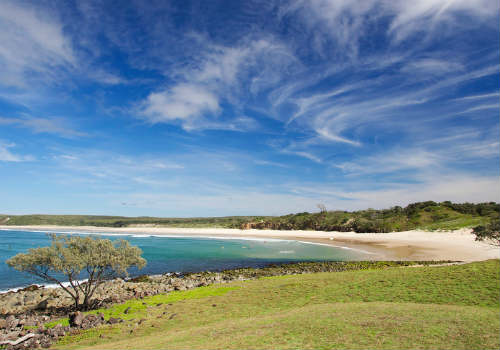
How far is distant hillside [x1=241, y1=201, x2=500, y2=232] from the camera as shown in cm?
7712

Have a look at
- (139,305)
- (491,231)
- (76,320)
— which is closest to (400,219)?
(491,231)

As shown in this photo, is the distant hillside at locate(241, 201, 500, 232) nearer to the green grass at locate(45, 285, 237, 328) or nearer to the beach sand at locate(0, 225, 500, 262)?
the beach sand at locate(0, 225, 500, 262)

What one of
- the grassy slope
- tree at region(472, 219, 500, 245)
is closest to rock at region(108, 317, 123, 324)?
the grassy slope

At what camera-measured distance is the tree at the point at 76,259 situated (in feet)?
65.6

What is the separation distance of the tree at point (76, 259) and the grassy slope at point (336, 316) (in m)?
5.42

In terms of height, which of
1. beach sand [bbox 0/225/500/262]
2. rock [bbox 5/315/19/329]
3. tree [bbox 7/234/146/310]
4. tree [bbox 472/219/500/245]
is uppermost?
tree [bbox 472/219/500/245]

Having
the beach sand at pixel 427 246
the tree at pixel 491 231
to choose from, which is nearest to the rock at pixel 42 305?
the beach sand at pixel 427 246

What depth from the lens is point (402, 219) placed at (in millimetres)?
91188

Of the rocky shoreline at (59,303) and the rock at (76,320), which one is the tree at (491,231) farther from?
the rock at (76,320)

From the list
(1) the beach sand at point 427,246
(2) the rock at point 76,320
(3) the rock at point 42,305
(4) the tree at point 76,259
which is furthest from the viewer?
(1) the beach sand at point 427,246

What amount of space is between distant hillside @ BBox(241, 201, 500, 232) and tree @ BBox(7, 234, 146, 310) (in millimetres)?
72773

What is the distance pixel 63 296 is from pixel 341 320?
26461 millimetres

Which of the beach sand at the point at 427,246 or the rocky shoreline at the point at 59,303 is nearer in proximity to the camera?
the rocky shoreline at the point at 59,303

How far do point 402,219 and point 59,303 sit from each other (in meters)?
95.0
